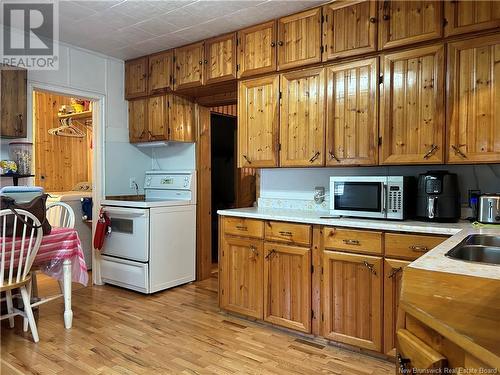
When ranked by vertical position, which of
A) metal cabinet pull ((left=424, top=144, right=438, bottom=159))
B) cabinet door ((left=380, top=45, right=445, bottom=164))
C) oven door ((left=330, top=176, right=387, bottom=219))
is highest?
cabinet door ((left=380, top=45, right=445, bottom=164))

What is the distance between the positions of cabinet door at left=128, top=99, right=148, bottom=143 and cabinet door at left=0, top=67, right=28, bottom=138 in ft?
3.89

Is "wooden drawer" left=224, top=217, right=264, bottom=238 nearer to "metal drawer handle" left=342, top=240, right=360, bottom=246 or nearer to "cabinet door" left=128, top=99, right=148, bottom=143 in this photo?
"metal drawer handle" left=342, top=240, right=360, bottom=246

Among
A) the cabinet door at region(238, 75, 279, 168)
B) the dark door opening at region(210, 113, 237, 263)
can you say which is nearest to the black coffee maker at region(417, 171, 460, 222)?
the cabinet door at region(238, 75, 279, 168)

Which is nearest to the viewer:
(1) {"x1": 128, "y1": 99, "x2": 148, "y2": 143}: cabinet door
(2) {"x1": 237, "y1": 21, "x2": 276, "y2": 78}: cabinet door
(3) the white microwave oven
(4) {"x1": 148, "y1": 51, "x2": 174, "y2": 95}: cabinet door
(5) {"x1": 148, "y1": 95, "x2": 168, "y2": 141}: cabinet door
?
(3) the white microwave oven

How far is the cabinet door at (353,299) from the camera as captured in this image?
2.26 meters

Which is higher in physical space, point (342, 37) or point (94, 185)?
point (342, 37)

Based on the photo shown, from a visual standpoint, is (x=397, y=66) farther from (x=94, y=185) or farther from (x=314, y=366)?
(x=94, y=185)

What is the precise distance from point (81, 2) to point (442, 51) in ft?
8.57

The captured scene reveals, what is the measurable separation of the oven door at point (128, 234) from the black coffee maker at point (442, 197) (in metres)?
2.52

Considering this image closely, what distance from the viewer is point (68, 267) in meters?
2.69

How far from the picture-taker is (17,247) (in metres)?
2.31

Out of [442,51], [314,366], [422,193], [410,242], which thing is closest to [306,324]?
[314,366]

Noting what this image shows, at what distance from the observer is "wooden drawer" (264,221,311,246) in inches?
100

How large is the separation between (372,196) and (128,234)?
2475 mm
